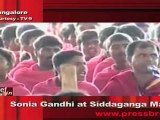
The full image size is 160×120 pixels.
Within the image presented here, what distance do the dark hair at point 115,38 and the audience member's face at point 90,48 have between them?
5 cm

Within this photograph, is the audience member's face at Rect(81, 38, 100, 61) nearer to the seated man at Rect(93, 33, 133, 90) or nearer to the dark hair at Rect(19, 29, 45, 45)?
the seated man at Rect(93, 33, 133, 90)

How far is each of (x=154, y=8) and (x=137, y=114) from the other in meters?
0.61

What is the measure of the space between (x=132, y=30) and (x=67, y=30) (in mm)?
372

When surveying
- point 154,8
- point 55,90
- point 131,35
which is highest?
point 154,8

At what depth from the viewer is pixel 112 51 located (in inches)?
73.7

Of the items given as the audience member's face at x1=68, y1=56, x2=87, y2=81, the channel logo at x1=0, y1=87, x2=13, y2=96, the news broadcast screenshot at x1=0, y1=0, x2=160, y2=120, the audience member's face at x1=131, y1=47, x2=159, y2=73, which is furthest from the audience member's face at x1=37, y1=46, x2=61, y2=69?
the audience member's face at x1=131, y1=47, x2=159, y2=73

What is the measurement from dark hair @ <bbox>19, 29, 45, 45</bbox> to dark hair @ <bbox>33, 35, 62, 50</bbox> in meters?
0.02

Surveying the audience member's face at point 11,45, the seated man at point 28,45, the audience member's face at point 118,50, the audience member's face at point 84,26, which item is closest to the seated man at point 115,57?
the audience member's face at point 118,50

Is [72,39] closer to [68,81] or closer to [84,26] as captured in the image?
[84,26]

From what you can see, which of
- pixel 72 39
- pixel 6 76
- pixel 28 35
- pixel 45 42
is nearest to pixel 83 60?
pixel 72 39

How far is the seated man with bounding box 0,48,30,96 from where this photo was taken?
1.87 m

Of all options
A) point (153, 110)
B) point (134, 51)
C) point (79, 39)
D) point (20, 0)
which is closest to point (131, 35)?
point (134, 51)

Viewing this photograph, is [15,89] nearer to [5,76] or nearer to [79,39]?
[5,76]

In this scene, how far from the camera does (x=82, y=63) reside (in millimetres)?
1869
